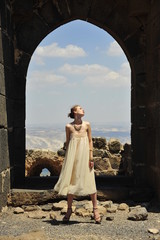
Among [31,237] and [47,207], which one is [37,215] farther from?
[31,237]

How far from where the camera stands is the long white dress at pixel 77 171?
477cm

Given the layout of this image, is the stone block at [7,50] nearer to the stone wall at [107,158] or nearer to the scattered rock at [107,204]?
the scattered rock at [107,204]

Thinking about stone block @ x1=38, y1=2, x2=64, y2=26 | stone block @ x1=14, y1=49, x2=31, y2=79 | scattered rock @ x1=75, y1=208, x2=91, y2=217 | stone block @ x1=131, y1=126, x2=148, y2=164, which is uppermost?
stone block @ x1=38, y1=2, x2=64, y2=26

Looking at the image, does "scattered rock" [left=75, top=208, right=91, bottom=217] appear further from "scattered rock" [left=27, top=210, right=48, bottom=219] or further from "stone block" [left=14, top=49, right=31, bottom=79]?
"stone block" [left=14, top=49, right=31, bottom=79]

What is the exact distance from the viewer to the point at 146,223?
494 centimetres

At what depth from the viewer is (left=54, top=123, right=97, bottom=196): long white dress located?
15.7 ft

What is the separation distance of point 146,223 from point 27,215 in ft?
5.68

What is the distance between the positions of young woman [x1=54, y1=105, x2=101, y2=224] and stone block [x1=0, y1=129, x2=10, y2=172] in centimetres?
113

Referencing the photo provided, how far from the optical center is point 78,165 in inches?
189

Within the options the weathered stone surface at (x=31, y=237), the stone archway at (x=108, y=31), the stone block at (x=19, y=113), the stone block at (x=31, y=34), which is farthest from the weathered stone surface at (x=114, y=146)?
the weathered stone surface at (x=31, y=237)

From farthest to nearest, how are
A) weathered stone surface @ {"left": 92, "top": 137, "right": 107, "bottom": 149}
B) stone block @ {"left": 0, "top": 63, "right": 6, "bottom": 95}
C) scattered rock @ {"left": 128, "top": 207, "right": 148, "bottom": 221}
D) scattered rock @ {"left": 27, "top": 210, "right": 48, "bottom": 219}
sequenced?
1. weathered stone surface @ {"left": 92, "top": 137, "right": 107, "bottom": 149}
2. stone block @ {"left": 0, "top": 63, "right": 6, "bottom": 95}
3. scattered rock @ {"left": 27, "top": 210, "right": 48, "bottom": 219}
4. scattered rock @ {"left": 128, "top": 207, "right": 148, "bottom": 221}

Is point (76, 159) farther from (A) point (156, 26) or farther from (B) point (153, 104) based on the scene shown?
(A) point (156, 26)

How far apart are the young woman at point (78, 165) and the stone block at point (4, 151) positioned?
44.6 inches

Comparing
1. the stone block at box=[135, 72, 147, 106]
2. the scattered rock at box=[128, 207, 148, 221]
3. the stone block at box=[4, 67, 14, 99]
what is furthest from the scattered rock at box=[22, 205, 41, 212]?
the stone block at box=[135, 72, 147, 106]
